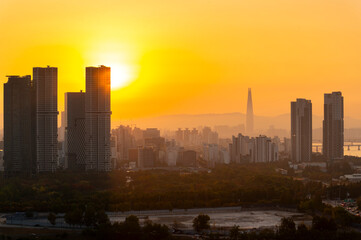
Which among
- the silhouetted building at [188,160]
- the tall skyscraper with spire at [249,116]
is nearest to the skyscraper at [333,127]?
the silhouetted building at [188,160]

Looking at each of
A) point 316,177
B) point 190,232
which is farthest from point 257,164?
point 190,232

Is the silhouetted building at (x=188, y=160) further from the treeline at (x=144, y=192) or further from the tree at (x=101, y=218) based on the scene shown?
the tree at (x=101, y=218)

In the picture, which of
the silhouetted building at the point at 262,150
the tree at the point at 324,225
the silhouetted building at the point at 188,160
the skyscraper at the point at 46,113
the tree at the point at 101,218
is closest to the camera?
the tree at the point at 324,225

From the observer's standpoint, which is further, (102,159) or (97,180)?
(102,159)

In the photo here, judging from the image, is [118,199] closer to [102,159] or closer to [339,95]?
[102,159]

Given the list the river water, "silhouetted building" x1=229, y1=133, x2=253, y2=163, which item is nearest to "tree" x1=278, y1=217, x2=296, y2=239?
the river water

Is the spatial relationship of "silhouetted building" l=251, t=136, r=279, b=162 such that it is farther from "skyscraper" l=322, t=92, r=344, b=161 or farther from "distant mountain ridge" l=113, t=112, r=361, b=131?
"distant mountain ridge" l=113, t=112, r=361, b=131
